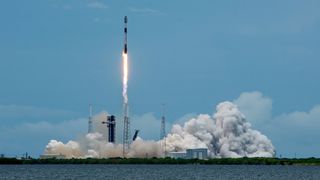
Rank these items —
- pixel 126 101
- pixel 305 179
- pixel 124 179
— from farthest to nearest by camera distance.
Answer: pixel 126 101
pixel 305 179
pixel 124 179

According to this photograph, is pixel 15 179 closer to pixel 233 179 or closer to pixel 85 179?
pixel 85 179

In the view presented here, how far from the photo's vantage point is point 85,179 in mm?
122875

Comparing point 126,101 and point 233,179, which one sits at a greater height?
point 126,101

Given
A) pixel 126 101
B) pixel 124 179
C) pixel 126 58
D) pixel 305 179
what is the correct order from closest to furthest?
pixel 124 179
pixel 305 179
pixel 126 58
pixel 126 101

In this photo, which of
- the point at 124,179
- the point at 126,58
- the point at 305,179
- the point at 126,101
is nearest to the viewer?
the point at 124,179

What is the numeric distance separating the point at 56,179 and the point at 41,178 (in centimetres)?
600

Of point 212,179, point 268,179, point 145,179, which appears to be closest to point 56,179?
point 145,179

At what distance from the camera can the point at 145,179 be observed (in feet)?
406

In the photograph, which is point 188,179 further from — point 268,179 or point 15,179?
point 15,179

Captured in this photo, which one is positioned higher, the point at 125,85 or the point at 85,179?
the point at 125,85

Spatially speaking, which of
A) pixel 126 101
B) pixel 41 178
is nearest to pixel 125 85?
pixel 126 101

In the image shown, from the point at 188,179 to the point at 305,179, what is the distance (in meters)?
19.5

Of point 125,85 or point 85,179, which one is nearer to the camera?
point 85,179

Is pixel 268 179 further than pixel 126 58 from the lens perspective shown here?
No
